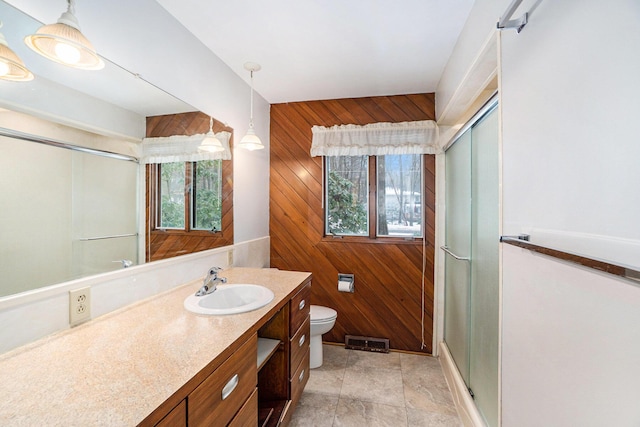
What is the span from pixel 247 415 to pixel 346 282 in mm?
1576

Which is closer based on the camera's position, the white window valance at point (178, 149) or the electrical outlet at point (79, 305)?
the electrical outlet at point (79, 305)

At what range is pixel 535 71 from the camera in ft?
2.73

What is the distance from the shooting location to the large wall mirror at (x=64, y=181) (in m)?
0.87

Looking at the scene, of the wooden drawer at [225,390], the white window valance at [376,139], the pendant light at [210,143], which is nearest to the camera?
the wooden drawer at [225,390]

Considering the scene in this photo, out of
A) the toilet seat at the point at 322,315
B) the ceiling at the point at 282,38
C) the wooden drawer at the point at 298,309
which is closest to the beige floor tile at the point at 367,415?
the toilet seat at the point at 322,315

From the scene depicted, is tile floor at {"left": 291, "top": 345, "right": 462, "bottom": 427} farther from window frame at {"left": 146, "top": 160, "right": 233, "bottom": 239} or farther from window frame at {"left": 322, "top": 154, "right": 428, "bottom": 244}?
window frame at {"left": 146, "top": 160, "right": 233, "bottom": 239}

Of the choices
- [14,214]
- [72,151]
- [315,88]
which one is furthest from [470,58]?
[14,214]

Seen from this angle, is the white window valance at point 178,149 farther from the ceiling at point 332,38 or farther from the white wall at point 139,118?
the ceiling at point 332,38

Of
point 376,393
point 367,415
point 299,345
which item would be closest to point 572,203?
point 299,345

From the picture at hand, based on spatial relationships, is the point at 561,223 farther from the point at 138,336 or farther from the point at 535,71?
the point at 138,336

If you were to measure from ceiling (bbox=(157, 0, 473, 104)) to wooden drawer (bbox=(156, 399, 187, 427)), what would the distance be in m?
1.79

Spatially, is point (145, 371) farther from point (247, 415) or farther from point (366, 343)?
point (366, 343)

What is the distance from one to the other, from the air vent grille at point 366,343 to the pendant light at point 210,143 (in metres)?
2.05

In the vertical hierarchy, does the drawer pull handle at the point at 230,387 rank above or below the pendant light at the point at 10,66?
below
